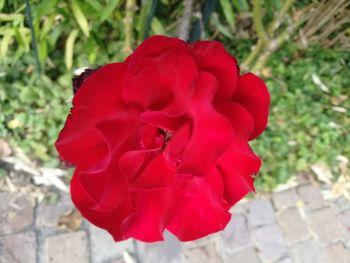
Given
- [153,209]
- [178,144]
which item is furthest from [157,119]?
[153,209]

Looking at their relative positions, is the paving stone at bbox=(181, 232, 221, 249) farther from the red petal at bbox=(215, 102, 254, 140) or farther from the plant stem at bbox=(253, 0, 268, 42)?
the red petal at bbox=(215, 102, 254, 140)

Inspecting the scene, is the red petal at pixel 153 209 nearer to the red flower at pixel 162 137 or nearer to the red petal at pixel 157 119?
the red flower at pixel 162 137

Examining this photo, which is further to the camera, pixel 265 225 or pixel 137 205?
pixel 265 225

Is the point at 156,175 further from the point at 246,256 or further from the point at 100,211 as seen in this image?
the point at 246,256

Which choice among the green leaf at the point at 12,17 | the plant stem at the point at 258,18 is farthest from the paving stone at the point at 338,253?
the green leaf at the point at 12,17

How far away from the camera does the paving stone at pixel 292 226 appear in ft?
7.39

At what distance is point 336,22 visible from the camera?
2.76m

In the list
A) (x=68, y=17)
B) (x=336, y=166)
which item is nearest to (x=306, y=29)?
(x=336, y=166)

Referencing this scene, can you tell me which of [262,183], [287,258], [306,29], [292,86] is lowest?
[287,258]

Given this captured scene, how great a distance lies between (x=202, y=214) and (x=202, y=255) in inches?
55.0

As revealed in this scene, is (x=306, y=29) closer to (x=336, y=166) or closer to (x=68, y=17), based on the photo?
(x=336, y=166)

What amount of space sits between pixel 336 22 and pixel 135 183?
2.50 m

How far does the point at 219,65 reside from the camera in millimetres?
700

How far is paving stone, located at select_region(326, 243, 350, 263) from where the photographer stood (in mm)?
2258
